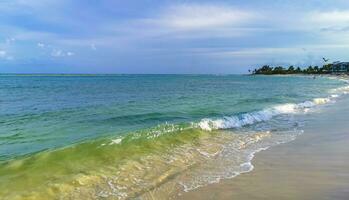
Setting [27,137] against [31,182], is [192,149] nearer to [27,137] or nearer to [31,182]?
[31,182]

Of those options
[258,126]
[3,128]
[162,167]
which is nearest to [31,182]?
[162,167]

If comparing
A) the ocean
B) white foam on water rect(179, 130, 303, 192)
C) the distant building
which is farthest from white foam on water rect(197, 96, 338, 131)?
the distant building

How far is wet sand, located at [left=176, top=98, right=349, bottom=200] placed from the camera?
6714mm

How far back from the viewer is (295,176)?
7887 mm

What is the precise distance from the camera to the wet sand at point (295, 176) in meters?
6.71

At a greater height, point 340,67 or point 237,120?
point 340,67

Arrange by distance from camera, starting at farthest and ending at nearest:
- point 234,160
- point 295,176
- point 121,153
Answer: point 121,153 < point 234,160 < point 295,176

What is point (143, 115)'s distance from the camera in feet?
65.1

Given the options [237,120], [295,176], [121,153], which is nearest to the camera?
[295,176]

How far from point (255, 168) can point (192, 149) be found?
295 centimetres

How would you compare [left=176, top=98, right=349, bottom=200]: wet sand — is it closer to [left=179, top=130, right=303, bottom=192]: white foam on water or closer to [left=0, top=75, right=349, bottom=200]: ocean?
[left=179, top=130, right=303, bottom=192]: white foam on water

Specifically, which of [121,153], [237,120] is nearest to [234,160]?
[121,153]

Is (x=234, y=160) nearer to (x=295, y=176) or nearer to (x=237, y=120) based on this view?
(x=295, y=176)

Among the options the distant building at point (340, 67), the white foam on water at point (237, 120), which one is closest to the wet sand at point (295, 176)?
the white foam on water at point (237, 120)
